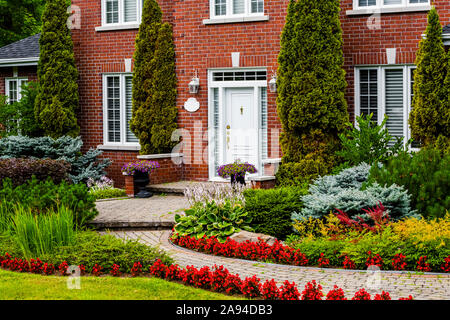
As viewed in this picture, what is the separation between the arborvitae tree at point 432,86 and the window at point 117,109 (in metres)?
7.56

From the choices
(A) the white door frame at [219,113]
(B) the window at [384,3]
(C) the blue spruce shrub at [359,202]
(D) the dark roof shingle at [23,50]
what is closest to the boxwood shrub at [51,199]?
(C) the blue spruce shrub at [359,202]

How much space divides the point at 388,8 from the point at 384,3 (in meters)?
0.23

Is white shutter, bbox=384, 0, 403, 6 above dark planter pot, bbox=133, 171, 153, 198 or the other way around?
above

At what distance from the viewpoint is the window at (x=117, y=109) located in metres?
17.9

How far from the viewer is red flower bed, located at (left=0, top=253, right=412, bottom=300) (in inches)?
264

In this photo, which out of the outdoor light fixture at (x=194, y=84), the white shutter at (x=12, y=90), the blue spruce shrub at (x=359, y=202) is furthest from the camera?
the white shutter at (x=12, y=90)

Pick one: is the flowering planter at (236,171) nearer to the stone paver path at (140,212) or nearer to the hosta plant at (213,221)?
the stone paver path at (140,212)

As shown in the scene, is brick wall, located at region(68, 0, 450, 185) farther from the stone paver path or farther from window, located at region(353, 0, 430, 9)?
the stone paver path

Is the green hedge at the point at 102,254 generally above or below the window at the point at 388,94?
below

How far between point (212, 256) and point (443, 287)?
326cm

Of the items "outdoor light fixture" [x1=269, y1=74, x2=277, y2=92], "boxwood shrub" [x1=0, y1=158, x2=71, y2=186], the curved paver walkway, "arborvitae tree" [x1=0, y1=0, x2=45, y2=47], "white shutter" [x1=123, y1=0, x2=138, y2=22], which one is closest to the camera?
the curved paver walkway

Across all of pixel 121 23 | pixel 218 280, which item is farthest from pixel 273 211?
pixel 121 23

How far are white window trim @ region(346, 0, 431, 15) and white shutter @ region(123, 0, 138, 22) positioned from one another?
19.0ft

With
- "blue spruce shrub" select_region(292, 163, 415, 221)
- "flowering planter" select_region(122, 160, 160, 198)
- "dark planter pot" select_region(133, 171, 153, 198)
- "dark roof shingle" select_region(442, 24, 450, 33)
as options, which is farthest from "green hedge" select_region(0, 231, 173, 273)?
"dark roof shingle" select_region(442, 24, 450, 33)
